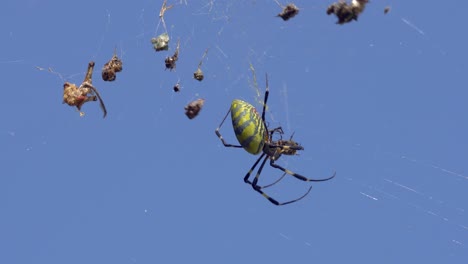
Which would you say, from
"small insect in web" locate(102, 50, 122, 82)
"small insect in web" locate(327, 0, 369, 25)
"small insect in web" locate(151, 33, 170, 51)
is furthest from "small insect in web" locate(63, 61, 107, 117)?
"small insect in web" locate(327, 0, 369, 25)

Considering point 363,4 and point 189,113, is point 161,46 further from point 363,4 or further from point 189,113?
point 363,4

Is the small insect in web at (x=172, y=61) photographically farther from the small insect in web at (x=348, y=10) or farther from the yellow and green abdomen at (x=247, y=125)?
the small insect in web at (x=348, y=10)

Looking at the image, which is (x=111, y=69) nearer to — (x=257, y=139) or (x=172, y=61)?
(x=172, y=61)

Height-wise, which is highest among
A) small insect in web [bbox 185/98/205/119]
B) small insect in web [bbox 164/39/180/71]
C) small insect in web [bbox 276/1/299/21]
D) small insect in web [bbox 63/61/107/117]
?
small insect in web [bbox 276/1/299/21]

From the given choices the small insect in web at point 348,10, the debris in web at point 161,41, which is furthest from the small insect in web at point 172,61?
the small insect in web at point 348,10

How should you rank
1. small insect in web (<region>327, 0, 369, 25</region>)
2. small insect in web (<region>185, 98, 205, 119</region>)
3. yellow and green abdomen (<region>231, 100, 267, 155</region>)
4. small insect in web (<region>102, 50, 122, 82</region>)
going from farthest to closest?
1. small insect in web (<region>102, 50, 122, 82</region>)
2. small insect in web (<region>185, 98, 205, 119</region>)
3. yellow and green abdomen (<region>231, 100, 267, 155</region>)
4. small insect in web (<region>327, 0, 369, 25</region>)

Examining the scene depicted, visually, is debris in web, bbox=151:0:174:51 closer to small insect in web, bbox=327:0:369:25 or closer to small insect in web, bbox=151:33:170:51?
small insect in web, bbox=151:33:170:51
